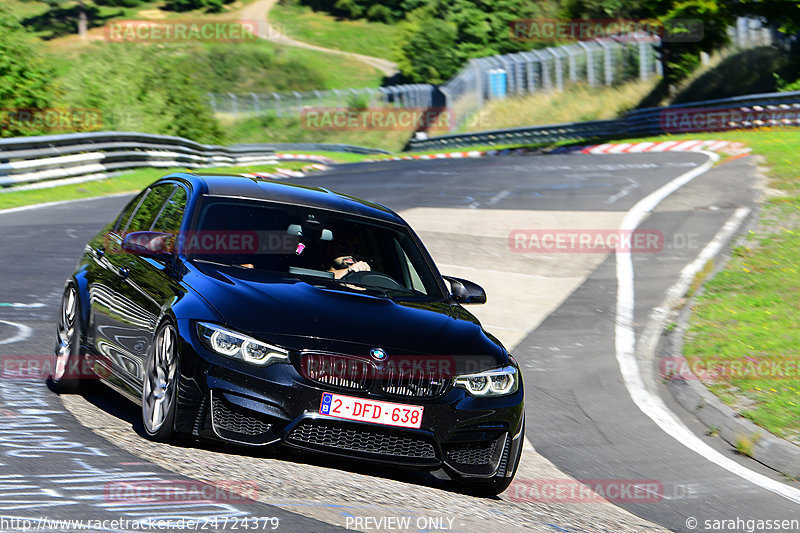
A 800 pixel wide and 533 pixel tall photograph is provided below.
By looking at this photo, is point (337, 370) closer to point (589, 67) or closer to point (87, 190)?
point (87, 190)

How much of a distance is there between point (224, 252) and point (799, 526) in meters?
3.71

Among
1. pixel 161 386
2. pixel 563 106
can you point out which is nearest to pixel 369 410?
pixel 161 386

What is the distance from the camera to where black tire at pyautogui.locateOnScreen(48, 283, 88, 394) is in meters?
7.39

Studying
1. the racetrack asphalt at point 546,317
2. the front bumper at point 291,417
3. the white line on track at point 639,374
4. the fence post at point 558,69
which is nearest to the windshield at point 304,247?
the front bumper at point 291,417

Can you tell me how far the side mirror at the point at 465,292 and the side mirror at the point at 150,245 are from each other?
187 centimetres

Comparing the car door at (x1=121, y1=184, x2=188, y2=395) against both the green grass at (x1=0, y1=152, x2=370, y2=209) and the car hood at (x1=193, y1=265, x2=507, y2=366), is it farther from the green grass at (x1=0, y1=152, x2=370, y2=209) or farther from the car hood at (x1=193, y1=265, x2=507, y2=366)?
the green grass at (x1=0, y1=152, x2=370, y2=209)

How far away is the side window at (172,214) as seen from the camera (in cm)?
711

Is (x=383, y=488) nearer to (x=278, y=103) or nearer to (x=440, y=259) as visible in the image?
(x=440, y=259)

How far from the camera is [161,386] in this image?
603 centimetres

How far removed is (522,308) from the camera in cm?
1318

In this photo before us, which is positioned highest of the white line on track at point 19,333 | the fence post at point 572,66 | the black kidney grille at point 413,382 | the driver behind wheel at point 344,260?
the driver behind wheel at point 344,260

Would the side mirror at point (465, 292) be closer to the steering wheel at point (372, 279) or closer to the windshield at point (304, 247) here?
the windshield at point (304, 247)

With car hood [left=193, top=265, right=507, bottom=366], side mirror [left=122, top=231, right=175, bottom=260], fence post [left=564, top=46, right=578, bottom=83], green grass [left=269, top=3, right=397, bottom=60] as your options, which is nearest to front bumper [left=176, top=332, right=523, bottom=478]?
car hood [left=193, top=265, right=507, bottom=366]

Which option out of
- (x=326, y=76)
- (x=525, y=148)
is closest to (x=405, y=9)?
(x=326, y=76)
